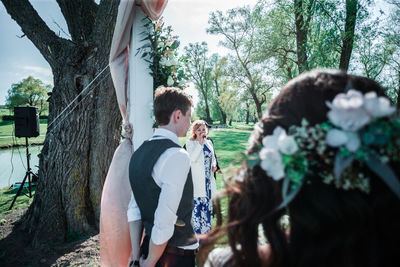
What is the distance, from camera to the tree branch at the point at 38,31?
3729 millimetres

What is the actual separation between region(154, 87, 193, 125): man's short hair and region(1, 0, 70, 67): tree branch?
3.03m

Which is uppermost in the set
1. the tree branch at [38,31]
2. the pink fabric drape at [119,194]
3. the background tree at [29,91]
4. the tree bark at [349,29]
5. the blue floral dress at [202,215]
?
the background tree at [29,91]

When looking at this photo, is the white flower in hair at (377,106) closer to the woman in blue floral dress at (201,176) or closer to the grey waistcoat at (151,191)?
the grey waistcoat at (151,191)

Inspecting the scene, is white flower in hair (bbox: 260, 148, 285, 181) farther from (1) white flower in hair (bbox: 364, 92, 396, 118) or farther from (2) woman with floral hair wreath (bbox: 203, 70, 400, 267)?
(1) white flower in hair (bbox: 364, 92, 396, 118)

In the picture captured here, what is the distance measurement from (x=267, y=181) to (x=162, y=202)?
2.90ft

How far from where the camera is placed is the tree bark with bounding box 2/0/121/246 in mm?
3688

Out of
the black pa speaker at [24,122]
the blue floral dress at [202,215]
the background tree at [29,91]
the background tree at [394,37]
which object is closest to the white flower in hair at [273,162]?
the blue floral dress at [202,215]

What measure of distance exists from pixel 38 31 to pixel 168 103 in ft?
11.7

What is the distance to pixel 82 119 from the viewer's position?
3701 mm

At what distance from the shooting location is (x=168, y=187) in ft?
4.86

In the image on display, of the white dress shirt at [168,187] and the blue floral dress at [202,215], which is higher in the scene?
the white dress shirt at [168,187]

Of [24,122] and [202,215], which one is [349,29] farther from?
[24,122]

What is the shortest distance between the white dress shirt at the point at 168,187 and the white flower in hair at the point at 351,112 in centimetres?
108

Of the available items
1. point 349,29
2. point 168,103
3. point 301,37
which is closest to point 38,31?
point 168,103
